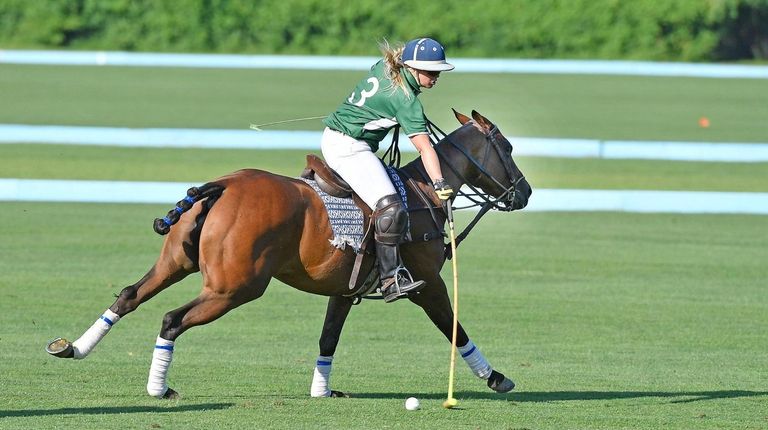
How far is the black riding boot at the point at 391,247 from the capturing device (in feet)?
25.7

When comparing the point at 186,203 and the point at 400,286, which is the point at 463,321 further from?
the point at 186,203

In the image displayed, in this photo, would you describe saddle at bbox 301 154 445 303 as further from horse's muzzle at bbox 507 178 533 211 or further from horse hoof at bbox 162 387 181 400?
horse hoof at bbox 162 387 181 400

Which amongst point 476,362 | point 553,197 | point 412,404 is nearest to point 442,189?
point 476,362

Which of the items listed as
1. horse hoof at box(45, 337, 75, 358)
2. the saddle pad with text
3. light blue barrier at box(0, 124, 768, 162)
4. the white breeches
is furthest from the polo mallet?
light blue barrier at box(0, 124, 768, 162)

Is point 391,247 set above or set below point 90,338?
above

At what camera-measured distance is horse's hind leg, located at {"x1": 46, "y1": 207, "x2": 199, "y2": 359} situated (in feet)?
24.8

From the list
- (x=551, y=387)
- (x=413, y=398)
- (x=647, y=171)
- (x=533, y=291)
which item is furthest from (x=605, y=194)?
(x=413, y=398)

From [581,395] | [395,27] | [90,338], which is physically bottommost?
[395,27]

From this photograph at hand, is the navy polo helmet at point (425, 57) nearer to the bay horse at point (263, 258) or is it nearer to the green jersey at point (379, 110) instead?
the green jersey at point (379, 110)

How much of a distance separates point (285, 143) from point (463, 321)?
49.2 ft

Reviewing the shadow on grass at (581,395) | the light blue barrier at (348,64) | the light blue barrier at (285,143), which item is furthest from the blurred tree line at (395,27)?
the shadow on grass at (581,395)

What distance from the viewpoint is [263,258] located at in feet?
24.7

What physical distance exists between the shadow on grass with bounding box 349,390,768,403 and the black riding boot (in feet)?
2.61

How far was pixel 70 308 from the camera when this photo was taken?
38.0 feet
